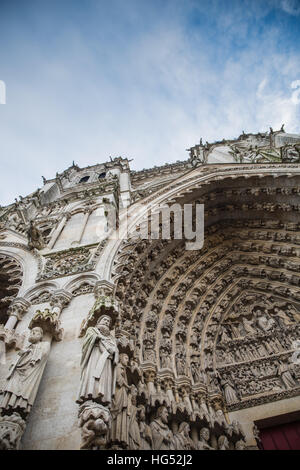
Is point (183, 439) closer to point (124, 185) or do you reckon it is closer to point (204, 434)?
point (204, 434)

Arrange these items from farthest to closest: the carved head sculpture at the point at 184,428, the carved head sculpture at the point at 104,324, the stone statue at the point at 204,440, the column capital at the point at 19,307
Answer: the column capital at the point at 19,307 < the carved head sculpture at the point at 184,428 < the stone statue at the point at 204,440 < the carved head sculpture at the point at 104,324

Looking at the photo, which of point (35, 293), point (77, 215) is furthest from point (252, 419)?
point (77, 215)

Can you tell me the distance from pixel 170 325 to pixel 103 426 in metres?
3.84

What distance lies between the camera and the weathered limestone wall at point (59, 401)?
9.66ft

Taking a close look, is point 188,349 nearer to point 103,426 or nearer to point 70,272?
point 70,272

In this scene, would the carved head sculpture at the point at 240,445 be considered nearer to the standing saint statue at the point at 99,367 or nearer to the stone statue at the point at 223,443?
the stone statue at the point at 223,443

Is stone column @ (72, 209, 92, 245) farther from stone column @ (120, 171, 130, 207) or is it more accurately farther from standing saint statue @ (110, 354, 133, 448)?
standing saint statue @ (110, 354, 133, 448)

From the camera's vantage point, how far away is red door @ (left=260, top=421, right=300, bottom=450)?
5.18m

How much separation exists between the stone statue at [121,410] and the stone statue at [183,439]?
36.9 inches

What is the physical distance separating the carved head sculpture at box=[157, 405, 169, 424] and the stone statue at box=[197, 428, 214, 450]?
61 cm

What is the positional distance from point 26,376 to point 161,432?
213 centimetres

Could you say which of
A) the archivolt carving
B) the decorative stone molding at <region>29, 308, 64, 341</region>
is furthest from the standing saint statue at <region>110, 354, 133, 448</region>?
the decorative stone molding at <region>29, 308, 64, 341</region>

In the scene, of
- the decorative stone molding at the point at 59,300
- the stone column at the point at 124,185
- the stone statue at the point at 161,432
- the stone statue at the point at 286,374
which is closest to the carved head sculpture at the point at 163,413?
the stone statue at the point at 161,432

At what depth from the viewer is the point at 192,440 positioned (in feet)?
15.0
